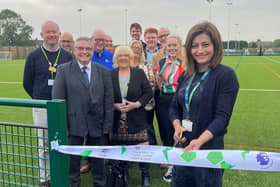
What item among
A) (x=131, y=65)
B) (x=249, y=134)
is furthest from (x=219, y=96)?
(x=249, y=134)

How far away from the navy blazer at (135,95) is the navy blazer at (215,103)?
167 centimetres

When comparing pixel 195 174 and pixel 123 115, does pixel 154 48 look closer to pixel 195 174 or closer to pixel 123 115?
pixel 123 115

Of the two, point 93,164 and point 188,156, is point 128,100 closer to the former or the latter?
point 93,164

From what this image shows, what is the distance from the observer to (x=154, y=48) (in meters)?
5.63

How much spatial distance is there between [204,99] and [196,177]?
669 millimetres

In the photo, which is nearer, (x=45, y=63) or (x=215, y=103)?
(x=215, y=103)

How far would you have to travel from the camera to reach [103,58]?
5125mm

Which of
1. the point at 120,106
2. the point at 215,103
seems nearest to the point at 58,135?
the point at 215,103

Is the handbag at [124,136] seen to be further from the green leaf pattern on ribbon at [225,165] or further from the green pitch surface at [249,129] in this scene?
the green leaf pattern on ribbon at [225,165]

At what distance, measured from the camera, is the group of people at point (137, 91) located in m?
2.44

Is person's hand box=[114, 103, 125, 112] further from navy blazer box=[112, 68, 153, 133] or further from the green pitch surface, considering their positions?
the green pitch surface

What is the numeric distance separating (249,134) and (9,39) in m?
90.0

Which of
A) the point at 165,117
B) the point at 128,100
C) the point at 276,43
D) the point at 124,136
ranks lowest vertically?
the point at 124,136

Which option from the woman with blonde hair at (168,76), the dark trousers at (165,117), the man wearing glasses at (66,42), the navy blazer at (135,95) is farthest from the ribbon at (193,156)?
the man wearing glasses at (66,42)
